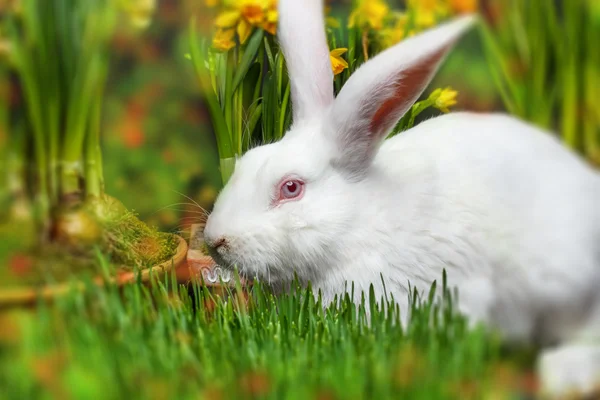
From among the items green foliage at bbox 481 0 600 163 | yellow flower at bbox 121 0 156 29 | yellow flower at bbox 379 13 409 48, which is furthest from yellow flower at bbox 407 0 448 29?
yellow flower at bbox 121 0 156 29

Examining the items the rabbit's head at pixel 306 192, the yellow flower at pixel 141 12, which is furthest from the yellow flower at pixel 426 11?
the yellow flower at pixel 141 12

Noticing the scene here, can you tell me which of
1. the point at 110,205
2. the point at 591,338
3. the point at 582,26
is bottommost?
the point at 591,338

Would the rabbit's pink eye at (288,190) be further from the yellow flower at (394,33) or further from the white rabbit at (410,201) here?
the yellow flower at (394,33)

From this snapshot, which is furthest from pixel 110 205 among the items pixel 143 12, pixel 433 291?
pixel 433 291

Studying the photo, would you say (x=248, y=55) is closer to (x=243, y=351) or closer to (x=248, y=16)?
(x=248, y=16)

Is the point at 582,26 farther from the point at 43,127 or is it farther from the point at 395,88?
the point at 43,127
